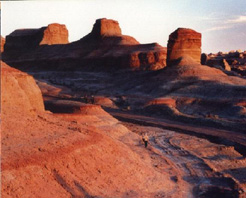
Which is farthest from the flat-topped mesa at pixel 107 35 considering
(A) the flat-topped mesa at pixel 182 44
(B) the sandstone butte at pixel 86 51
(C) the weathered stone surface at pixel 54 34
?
(A) the flat-topped mesa at pixel 182 44

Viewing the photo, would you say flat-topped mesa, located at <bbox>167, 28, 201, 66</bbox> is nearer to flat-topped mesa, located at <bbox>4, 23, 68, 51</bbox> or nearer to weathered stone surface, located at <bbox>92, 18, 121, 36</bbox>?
weathered stone surface, located at <bbox>92, 18, 121, 36</bbox>

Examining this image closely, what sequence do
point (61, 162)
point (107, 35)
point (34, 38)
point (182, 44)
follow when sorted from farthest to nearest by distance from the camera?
point (34, 38), point (107, 35), point (182, 44), point (61, 162)

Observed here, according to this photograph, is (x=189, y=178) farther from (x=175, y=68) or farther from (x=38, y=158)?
(x=175, y=68)

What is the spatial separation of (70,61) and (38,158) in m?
68.0

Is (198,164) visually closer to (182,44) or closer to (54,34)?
(182,44)

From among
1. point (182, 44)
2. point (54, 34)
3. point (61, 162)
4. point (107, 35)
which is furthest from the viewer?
point (54, 34)

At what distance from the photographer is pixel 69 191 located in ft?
34.5

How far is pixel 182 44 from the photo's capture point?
51438 millimetres

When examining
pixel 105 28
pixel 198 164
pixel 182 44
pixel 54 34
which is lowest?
pixel 198 164

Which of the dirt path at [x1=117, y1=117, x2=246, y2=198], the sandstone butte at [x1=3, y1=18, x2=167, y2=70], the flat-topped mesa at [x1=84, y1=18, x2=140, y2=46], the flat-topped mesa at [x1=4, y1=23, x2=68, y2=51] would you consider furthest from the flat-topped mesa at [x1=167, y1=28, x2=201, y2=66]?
the flat-topped mesa at [x1=4, y1=23, x2=68, y2=51]

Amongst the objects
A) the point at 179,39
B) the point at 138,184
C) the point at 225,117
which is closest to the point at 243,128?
the point at 225,117

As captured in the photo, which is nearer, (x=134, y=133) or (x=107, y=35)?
(x=134, y=133)

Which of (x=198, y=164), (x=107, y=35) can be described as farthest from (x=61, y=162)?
(x=107, y=35)

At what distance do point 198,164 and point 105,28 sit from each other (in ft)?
215
